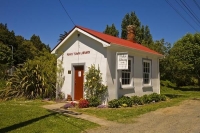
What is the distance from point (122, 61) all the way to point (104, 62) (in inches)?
39.8

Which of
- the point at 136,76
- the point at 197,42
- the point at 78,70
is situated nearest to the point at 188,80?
the point at 197,42

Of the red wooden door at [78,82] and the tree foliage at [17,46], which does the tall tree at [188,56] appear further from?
the tree foliage at [17,46]

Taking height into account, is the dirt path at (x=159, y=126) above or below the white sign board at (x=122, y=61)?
below

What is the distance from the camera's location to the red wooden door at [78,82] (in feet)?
45.1

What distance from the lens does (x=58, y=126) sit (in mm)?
7383

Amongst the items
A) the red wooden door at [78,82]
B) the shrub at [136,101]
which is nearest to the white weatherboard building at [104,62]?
the red wooden door at [78,82]

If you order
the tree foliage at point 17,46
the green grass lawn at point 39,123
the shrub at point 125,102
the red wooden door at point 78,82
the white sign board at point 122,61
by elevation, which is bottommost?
the green grass lawn at point 39,123

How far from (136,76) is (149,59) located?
2540mm

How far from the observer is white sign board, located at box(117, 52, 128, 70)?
12.2 metres

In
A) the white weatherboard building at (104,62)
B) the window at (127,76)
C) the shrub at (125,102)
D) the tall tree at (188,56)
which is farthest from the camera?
the tall tree at (188,56)

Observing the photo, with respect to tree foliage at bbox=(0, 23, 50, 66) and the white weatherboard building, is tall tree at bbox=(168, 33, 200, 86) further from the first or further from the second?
tree foliage at bbox=(0, 23, 50, 66)

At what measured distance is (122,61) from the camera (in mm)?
12336

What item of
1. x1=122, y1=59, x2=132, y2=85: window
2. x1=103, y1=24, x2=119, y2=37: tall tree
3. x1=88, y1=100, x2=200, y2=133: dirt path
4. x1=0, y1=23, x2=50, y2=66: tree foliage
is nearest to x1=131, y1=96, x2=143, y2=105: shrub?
x1=122, y1=59, x2=132, y2=85: window

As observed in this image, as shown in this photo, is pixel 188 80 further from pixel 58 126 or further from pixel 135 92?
pixel 58 126
